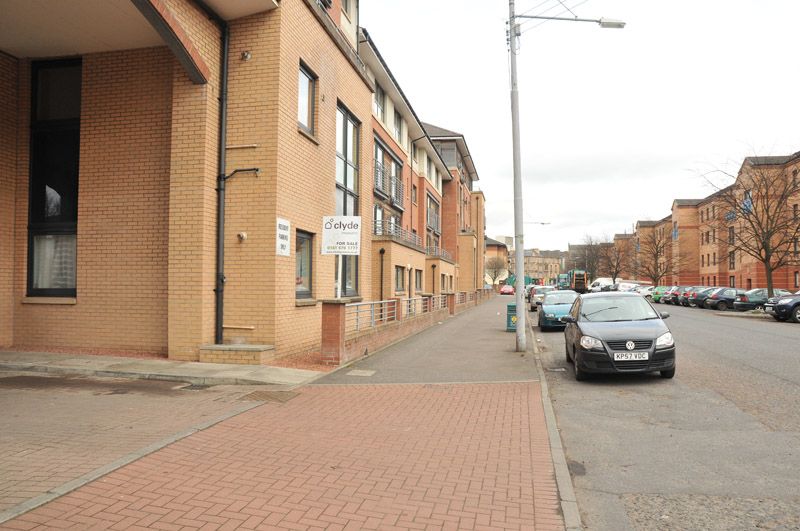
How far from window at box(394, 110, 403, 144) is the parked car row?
60.9 ft

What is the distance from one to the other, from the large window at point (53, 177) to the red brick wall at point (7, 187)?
1.08ft

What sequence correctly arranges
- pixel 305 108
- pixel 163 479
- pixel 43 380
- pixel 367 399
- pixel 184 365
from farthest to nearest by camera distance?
pixel 305 108 → pixel 184 365 → pixel 43 380 → pixel 367 399 → pixel 163 479

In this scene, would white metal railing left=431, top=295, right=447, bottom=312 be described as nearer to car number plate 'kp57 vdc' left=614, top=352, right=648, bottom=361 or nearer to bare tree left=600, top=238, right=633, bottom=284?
car number plate 'kp57 vdc' left=614, top=352, right=648, bottom=361

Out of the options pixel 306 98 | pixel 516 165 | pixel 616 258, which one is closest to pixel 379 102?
pixel 516 165

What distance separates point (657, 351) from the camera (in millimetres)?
9375

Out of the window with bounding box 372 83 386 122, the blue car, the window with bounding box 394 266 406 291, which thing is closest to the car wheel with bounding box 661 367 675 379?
the blue car

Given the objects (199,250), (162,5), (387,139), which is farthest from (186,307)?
(387,139)

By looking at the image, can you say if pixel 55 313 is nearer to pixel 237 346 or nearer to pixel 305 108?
pixel 237 346

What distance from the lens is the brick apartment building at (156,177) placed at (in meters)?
10.7

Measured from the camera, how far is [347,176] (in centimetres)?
1612

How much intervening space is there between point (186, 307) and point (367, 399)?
428cm

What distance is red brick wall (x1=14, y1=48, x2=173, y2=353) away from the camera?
11.2m

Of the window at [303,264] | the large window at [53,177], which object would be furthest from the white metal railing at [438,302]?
the large window at [53,177]

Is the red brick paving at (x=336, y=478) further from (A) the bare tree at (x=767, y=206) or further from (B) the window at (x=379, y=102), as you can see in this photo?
(A) the bare tree at (x=767, y=206)
